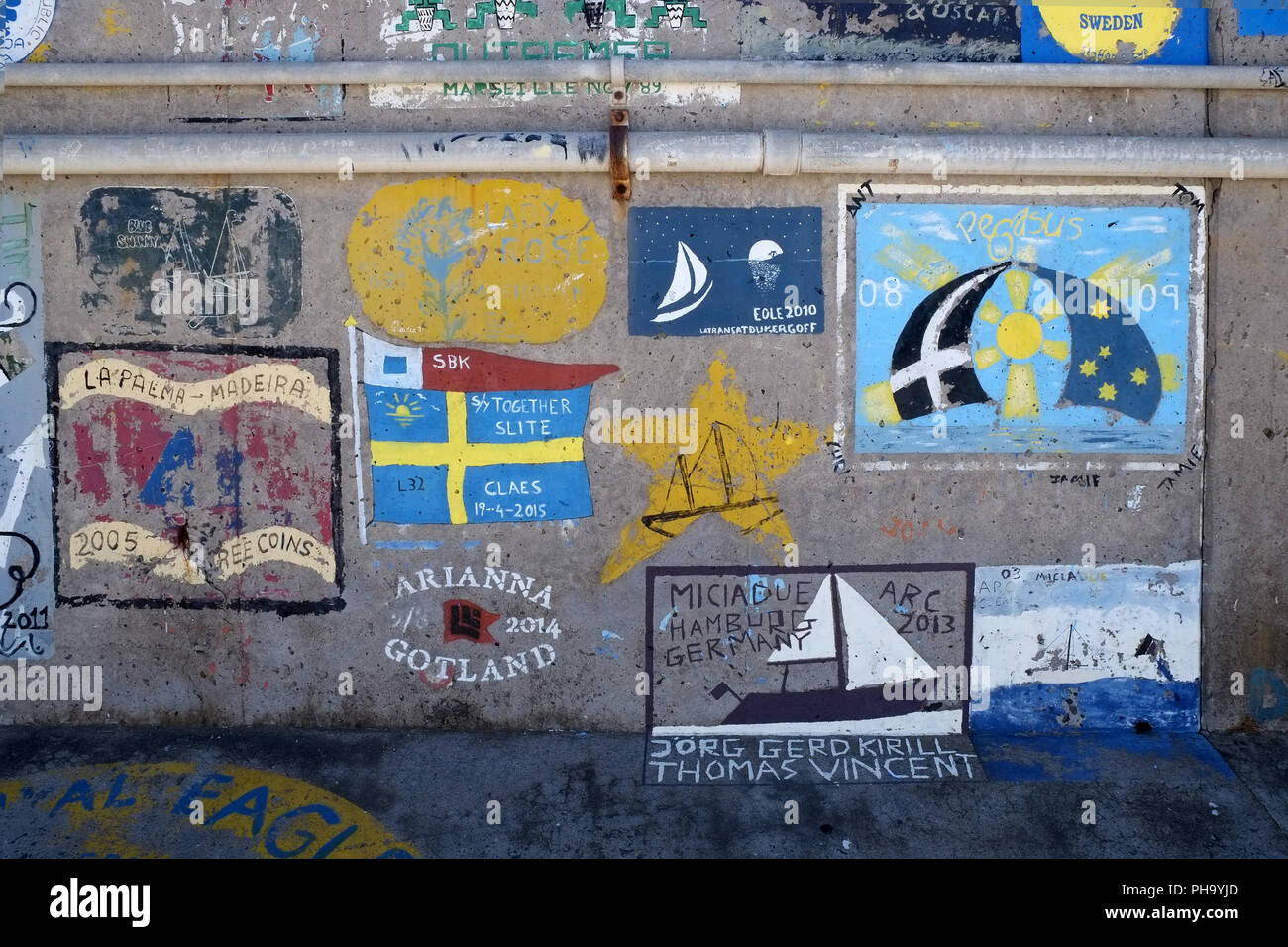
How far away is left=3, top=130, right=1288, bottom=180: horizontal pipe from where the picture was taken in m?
4.17

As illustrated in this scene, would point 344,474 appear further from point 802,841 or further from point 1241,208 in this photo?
point 1241,208

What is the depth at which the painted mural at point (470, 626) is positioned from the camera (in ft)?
14.5

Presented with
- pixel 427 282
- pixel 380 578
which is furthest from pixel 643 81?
pixel 380 578

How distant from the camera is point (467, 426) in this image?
14.3 ft

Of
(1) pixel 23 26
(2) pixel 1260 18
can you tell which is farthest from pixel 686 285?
(1) pixel 23 26

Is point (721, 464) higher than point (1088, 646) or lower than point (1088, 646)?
higher

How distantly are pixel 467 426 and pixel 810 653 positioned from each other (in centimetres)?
215

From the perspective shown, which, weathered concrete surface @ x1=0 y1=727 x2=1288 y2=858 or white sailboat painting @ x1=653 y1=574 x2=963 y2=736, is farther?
white sailboat painting @ x1=653 y1=574 x2=963 y2=736

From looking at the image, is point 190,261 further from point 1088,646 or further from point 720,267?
point 1088,646

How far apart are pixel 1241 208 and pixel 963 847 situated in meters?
3.47

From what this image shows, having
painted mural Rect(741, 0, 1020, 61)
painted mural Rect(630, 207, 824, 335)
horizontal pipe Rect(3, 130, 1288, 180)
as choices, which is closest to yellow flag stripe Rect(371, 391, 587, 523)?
painted mural Rect(630, 207, 824, 335)

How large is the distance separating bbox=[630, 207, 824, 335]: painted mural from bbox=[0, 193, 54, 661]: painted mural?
3.09 metres

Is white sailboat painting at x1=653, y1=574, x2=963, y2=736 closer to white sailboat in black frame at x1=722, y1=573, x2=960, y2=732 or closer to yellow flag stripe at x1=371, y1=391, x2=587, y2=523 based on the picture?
white sailboat in black frame at x1=722, y1=573, x2=960, y2=732

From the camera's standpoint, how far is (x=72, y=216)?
4.32m
